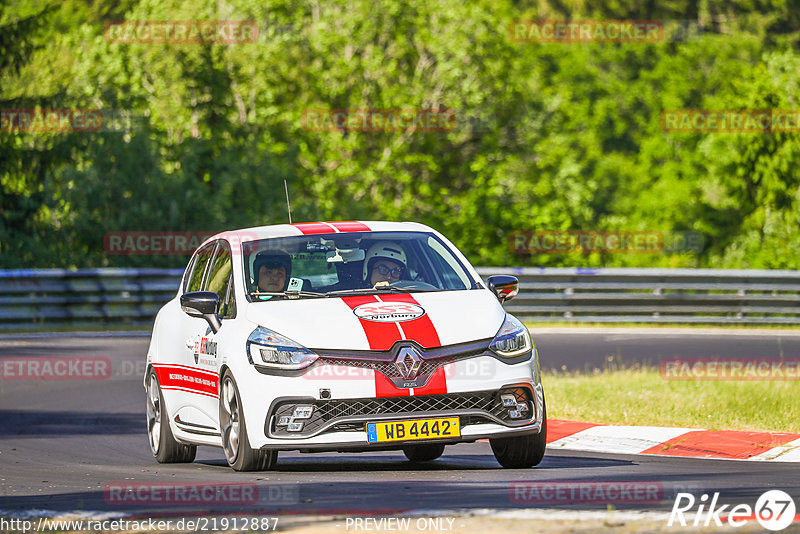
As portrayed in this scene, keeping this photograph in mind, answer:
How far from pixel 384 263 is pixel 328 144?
30.4 m

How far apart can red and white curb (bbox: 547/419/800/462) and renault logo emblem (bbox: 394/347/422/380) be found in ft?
9.06

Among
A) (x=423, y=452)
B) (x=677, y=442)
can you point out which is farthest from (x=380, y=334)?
(x=677, y=442)

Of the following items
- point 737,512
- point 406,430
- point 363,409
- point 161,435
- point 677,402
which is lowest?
point 677,402

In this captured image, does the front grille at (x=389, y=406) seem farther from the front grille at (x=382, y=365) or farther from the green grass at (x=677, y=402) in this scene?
the green grass at (x=677, y=402)

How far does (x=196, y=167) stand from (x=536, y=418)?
24044mm

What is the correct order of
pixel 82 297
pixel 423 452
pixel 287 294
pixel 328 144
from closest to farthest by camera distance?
pixel 287 294, pixel 423 452, pixel 82 297, pixel 328 144

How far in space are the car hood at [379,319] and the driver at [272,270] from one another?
14.2 inches

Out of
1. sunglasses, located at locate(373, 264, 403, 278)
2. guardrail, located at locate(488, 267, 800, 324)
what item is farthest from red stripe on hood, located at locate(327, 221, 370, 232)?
guardrail, located at locate(488, 267, 800, 324)

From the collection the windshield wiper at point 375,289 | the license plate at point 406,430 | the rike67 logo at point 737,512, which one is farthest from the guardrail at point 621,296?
the rike67 logo at point 737,512

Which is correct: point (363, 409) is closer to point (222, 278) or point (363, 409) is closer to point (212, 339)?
point (212, 339)

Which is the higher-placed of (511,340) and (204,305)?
(204,305)

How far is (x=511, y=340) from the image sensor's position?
9.11m

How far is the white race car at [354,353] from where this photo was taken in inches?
343

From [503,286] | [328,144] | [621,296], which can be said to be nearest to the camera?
[503,286]
